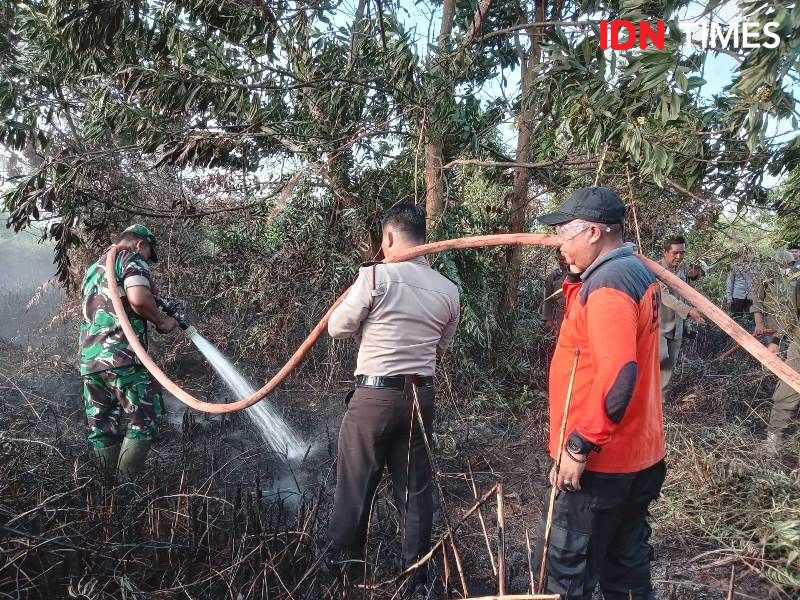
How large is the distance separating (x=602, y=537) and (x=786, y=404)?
314 centimetres

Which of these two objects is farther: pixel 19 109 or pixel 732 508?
pixel 19 109

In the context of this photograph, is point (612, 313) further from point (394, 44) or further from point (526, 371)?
point (526, 371)

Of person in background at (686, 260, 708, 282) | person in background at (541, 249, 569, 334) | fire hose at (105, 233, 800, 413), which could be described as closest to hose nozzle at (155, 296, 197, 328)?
fire hose at (105, 233, 800, 413)

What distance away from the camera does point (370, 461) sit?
2461 millimetres

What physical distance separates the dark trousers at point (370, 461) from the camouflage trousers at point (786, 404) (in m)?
3.30

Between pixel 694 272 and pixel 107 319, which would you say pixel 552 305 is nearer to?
pixel 694 272

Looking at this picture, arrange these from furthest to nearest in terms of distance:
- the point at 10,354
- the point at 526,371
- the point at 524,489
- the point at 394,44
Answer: the point at 10,354 < the point at 526,371 < the point at 394,44 < the point at 524,489

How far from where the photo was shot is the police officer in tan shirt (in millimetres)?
2428

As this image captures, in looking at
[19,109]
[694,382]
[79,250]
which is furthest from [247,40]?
[694,382]

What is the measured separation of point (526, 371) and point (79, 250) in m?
5.32

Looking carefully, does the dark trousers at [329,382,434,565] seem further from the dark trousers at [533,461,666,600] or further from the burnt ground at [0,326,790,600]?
the dark trousers at [533,461,666,600]

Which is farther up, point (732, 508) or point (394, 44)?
point (394, 44)

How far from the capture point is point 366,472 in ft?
8.09

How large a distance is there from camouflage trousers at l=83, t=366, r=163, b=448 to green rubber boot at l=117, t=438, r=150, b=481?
4 centimetres
